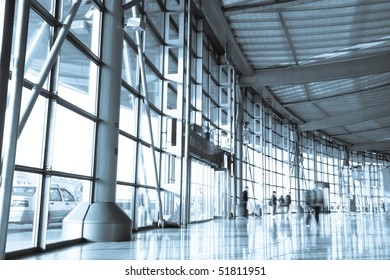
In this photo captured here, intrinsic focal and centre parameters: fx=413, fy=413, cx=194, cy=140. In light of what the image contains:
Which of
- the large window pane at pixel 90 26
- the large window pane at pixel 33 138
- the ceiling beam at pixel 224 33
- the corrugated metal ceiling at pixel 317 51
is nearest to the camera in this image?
the large window pane at pixel 33 138

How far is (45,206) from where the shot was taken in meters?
7.82

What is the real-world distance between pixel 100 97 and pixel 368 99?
1155 inches

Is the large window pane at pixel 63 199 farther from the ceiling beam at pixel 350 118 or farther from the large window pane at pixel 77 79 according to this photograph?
the ceiling beam at pixel 350 118

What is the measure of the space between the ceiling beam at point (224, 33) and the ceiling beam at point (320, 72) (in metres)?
0.72

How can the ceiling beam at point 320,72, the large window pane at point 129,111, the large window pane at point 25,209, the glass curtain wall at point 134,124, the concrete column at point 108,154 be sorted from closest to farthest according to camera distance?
the large window pane at point 25,209 < the glass curtain wall at point 134,124 < the concrete column at point 108,154 < the large window pane at point 129,111 < the ceiling beam at point 320,72

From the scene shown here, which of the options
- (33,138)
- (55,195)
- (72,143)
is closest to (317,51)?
(72,143)

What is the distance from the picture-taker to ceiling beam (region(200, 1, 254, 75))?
59.2 ft

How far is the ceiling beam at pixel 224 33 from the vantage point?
18.0 m

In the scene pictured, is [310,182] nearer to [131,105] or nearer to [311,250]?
[131,105]

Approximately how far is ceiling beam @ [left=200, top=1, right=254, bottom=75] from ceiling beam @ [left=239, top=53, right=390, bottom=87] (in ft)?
2.38

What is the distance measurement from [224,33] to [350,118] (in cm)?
1825

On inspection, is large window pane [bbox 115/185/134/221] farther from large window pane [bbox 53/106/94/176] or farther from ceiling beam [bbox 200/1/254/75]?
ceiling beam [bbox 200/1/254/75]

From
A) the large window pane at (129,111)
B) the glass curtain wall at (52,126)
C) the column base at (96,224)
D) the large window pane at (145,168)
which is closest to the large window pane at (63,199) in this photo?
the glass curtain wall at (52,126)

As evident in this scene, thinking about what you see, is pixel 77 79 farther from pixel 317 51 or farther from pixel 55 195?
pixel 317 51
